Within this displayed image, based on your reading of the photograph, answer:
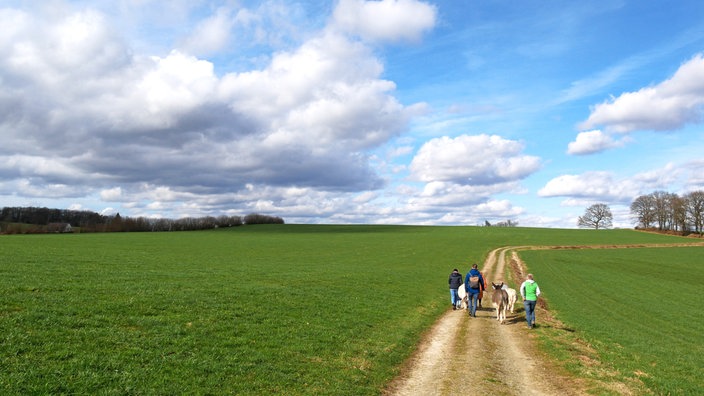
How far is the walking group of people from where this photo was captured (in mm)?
23016

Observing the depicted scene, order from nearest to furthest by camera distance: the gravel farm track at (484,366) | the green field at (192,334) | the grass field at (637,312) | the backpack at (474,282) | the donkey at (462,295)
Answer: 1. the green field at (192,334)
2. the gravel farm track at (484,366)
3. the grass field at (637,312)
4. the backpack at (474,282)
5. the donkey at (462,295)

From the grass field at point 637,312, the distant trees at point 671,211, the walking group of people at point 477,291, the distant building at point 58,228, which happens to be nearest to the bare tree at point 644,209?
the distant trees at point 671,211

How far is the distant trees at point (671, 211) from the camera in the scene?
12840 cm

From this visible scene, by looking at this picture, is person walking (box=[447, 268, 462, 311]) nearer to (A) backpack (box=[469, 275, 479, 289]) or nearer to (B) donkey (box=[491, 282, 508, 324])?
(A) backpack (box=[469, 275, 479, 289])

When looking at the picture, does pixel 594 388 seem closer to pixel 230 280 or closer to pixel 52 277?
pixel 230 280

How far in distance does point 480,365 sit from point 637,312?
23.2 metres

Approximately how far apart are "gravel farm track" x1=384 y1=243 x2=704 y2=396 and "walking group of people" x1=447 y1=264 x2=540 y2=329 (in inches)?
48.0

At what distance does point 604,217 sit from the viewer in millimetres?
156250

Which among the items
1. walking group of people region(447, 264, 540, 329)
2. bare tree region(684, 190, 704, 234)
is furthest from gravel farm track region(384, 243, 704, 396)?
bare tree region(684, 190, 704, 234)

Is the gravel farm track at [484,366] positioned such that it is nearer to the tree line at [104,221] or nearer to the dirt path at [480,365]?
the dirt path at [480,365]

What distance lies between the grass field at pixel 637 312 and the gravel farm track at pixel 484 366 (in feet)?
7.59

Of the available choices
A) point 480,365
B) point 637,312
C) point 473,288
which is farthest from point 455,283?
point 637,312

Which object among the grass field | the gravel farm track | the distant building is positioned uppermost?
the distant building

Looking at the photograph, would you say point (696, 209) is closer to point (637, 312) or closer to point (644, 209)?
point (644, 209)
